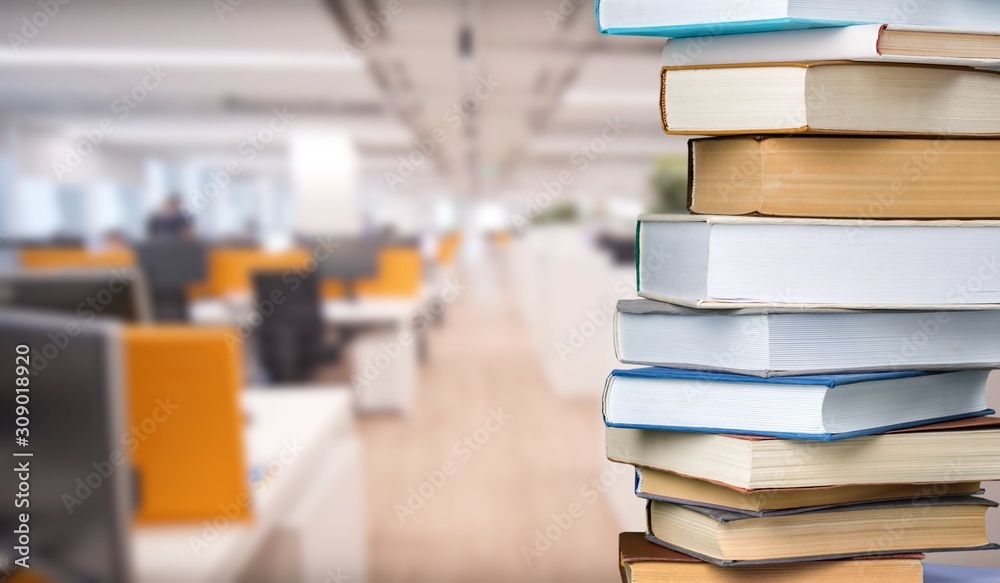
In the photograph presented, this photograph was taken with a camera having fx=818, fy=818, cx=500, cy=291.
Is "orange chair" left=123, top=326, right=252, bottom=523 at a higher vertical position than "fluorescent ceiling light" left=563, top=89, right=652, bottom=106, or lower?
lower

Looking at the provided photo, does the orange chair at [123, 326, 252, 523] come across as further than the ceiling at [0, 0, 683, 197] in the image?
No

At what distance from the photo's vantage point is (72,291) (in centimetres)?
140

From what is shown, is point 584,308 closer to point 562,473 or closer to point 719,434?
point 562,473

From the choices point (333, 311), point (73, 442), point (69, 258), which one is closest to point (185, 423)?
point (73, 442)

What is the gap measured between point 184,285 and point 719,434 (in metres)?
4.51

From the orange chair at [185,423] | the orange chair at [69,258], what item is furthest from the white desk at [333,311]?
the orange chair at [185,423]

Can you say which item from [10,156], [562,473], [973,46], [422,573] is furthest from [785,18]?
[10,156]

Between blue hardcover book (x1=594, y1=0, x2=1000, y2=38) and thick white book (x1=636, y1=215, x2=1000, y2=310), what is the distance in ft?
0.34

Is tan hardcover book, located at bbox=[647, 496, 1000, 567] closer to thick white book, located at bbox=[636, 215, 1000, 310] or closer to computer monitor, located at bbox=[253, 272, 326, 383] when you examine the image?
thick white book, located at bbox=[636, 215, 1000, 310]

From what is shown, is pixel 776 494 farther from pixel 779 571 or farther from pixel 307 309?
pixel 307 309

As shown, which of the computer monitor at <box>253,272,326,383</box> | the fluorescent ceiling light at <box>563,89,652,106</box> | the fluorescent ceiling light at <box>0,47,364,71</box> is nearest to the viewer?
the computer monitor at <box>253,272,326,383</box>

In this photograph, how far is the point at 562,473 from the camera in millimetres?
3289

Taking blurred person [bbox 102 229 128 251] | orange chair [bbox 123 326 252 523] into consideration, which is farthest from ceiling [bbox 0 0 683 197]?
blurred person [bbox 102 229 128 251]

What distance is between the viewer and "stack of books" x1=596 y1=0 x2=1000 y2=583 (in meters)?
0.44
